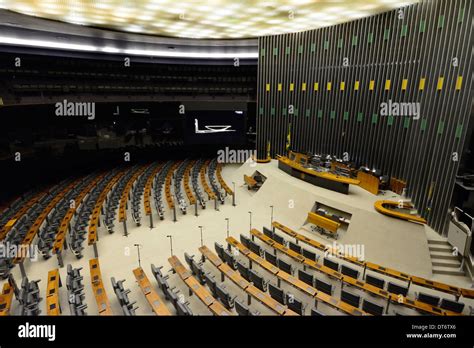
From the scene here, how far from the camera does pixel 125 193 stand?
12047 millimetres

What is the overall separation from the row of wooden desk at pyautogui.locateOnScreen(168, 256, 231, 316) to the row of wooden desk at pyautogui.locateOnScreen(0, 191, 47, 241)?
5.55 metres

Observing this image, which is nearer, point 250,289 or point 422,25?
point 250,289

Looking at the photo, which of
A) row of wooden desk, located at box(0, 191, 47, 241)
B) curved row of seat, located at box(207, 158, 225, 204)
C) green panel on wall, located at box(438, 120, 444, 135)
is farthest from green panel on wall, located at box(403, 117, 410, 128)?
row of wooden desk, located at box(0, 191, 47, 241)

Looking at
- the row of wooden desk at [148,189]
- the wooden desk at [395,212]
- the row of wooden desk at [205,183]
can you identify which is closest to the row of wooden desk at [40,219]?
the row of wooden desk at [148,189]

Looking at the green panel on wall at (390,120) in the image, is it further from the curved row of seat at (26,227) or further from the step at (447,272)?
the curved row of seat at (26,227)

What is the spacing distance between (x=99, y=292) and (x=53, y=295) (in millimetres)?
976

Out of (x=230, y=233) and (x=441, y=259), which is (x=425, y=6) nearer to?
(x=441, y=259)

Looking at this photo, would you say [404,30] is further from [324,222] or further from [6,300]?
[6,300]

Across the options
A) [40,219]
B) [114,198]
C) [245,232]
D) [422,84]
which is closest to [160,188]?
[114,198]

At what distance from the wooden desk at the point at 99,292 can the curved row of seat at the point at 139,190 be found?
299 centimetres

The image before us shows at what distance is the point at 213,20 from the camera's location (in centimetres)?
1211

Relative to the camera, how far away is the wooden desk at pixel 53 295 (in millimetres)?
5727
